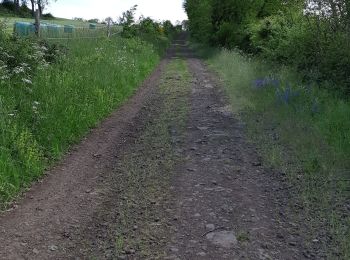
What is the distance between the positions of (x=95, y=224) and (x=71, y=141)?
311 centimetres

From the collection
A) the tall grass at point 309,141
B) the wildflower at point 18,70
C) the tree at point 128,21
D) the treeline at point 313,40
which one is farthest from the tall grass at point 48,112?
the tree at point 128,21

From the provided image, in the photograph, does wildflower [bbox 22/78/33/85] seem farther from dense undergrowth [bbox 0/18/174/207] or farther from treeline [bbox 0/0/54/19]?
treeline [bbox 0/0/54/19]

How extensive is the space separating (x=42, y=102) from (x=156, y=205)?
3.71 m

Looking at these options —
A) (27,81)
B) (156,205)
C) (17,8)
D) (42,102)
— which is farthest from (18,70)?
(17,8)

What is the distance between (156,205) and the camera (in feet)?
16.1

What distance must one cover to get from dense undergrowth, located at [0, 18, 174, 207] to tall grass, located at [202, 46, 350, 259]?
125 inches

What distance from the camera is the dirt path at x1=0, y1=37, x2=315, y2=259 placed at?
3979 millimetres

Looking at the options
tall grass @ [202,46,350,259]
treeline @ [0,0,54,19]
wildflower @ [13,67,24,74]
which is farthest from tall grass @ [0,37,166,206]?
treeline @ [0,0,54,19]

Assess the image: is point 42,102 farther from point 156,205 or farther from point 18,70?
point 156,205

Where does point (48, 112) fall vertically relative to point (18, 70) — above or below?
below

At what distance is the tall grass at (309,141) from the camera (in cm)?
458

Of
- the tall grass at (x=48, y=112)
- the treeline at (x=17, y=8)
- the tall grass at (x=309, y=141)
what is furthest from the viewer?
the treeline at (x=17, y=8)

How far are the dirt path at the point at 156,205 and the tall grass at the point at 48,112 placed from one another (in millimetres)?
256

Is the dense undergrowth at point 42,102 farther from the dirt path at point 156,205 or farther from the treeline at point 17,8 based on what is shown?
the treeline at point 17,8
